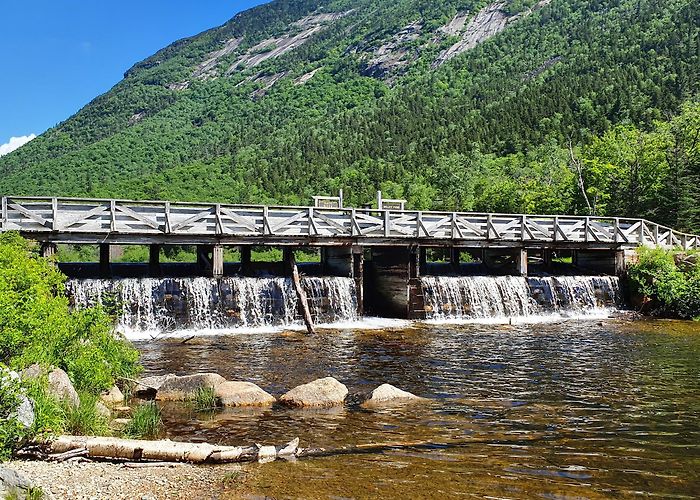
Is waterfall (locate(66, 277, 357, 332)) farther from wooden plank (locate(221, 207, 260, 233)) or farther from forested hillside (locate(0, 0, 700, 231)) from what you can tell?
forested hillside (locate(0, 0, 700, 231))

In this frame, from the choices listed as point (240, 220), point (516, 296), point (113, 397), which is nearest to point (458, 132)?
point (516, 296)

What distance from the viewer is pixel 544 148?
81125 mm

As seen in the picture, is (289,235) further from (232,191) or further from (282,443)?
(232,191)

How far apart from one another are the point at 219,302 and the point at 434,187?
169 feet

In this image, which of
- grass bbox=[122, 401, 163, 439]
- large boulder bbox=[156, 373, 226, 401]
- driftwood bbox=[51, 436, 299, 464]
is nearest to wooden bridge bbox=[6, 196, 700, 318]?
large boulder bbox=[156, 373, 226, 401]

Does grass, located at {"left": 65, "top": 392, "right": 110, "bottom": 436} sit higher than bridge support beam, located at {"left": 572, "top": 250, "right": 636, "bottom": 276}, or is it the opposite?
bridge support beam, located at {"left": 572, "top": 250, "right": 636, "bottom": 276}

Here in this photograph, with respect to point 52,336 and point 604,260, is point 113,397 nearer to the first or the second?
point 52,336

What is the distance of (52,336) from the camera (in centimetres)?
1044

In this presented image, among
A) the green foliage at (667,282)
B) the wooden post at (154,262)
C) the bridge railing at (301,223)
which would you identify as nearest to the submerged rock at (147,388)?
the bridge railing at (301,223)

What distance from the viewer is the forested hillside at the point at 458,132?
4912 centimetres

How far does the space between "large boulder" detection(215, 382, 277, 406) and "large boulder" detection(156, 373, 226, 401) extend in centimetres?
25

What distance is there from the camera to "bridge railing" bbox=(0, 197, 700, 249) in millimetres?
21719

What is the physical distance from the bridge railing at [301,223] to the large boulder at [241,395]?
12.1m

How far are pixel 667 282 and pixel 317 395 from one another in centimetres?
2215
